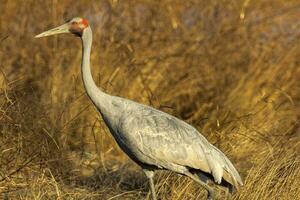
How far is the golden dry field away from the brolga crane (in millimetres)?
1214

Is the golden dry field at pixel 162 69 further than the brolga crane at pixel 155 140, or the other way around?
the golden dry field at pixel 162 69

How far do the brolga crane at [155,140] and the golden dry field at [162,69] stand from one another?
3.98 feet

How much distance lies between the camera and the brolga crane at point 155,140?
666 centimetres

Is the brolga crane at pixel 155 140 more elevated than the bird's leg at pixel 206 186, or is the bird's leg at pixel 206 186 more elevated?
the brolga crane at pixel 155 140

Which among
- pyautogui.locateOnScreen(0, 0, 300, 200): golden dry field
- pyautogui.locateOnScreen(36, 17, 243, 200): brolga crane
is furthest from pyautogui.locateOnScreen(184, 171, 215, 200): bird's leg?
pyautogui.locateOnScreen(0, 0, 300, 200): golden dry field

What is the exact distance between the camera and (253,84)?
9188 millimetres

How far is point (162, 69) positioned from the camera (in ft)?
30.9

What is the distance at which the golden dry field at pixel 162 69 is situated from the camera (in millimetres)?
8383

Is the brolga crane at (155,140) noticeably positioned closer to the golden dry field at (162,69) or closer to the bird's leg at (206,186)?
the bird's leg at (206,186)

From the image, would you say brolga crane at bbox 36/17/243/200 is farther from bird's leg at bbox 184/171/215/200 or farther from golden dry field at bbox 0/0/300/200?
golden dry field at bbox 0/0/300/200

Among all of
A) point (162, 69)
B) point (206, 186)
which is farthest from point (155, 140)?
point (162, 69)

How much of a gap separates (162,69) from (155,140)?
273 cm

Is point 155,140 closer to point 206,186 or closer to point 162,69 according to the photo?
point 206,186

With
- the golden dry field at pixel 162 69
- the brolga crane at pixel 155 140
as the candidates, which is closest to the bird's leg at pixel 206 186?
the brolga crane at pixel 155 140
